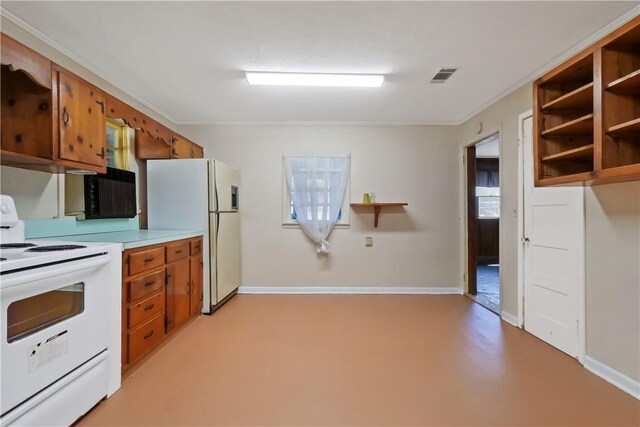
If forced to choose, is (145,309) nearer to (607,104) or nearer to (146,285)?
(146,285)

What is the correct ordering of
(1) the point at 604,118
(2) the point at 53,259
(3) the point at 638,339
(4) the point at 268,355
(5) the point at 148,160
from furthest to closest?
(5) the point at 148,160 → (4) the point at 268,355 → (3) the point at 638,339 → (1) the point at 604,118 → (2) the point at 53,259

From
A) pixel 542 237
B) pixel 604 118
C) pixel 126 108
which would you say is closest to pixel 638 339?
pixel 542 237

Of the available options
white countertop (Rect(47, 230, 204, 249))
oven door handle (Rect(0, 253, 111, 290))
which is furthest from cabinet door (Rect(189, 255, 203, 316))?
oven door handle (Rect(0, 253, 111, 290))

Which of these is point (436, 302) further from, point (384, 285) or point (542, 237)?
point (542, 237)

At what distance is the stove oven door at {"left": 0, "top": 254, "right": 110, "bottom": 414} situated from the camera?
1261 mm

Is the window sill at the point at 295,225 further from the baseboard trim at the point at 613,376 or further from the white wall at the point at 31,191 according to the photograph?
the baseboard trim at the point at 613,376

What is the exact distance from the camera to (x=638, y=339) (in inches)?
72.6

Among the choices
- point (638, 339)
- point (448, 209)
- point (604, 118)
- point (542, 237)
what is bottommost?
point (638, 339)

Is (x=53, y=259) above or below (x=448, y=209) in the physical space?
below

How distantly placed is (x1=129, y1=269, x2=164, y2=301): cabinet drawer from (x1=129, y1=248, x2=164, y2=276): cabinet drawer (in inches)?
2.7

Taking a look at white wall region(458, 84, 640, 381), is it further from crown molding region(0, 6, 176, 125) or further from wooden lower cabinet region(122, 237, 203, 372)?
crown molding region(0, 6, 176, 125)

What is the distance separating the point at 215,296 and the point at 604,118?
360 centimetres

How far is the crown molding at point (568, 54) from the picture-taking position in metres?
1.90

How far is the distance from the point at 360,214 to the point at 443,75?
2.05 m
